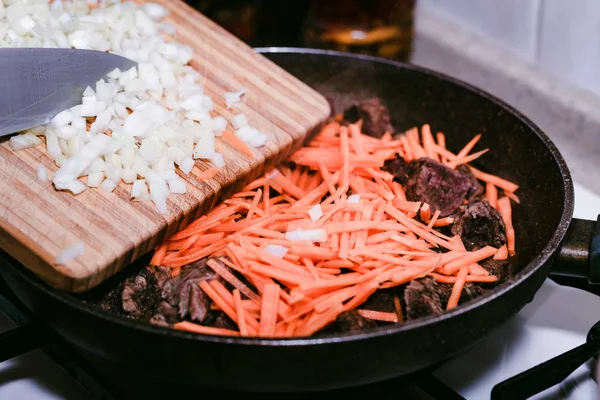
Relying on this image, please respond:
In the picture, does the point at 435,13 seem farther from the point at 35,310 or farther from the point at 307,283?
the point at 35,310

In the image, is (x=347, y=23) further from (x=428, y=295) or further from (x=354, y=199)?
(x=428, y=295)

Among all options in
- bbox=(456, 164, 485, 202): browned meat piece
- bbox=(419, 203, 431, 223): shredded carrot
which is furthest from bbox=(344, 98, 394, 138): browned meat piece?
bbox=(419, 203, 431, 223): shredded carrot

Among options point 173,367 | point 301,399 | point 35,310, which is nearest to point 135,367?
point 173,367

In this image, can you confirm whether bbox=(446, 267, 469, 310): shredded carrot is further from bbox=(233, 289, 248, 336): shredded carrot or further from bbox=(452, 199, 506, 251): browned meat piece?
bbox=(233, 289, 248, 336): shredded carrot

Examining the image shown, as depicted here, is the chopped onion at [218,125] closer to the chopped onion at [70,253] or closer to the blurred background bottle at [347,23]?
the chopped onion at [70,253]

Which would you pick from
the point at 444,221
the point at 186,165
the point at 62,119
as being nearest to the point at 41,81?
the point at 62,119

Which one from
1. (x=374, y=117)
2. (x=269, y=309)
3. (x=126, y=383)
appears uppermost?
(x=374, y=117)

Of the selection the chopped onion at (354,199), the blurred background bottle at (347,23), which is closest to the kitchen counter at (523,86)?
the blurred background bottle at (347,23)
